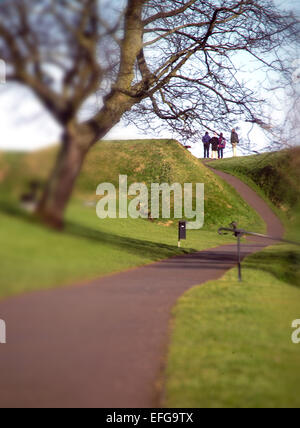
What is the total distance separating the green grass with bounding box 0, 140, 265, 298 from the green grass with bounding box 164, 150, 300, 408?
216 millimetres

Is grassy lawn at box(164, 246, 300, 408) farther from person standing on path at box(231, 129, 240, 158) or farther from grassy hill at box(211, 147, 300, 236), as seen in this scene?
person standing on path at box(231, 129, 240, 158)

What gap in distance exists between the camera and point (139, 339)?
1.69 meters

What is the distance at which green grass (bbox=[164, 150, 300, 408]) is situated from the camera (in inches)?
57.4

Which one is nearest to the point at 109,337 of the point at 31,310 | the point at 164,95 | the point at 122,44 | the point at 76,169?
the point at 31,310

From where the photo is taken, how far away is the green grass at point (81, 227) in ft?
2.95

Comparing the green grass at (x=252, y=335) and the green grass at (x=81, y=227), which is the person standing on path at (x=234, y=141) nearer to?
the green grass at (x=252, y=335)

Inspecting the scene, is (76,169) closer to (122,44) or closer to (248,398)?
(122,44)

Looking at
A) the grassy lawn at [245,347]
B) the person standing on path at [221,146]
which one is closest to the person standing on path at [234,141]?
the person standing on path at [221,146]

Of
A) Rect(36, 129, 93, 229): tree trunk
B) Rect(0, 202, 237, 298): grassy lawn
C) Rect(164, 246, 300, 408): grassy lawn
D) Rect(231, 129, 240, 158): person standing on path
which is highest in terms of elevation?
Rect(231, 129, 240, 158): person standing on path

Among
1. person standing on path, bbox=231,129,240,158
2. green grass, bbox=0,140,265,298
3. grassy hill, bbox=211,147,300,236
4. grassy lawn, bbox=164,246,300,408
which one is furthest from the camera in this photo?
person standing on path, bbox=231,129,240,158

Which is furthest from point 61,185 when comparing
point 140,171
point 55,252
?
point 140,171

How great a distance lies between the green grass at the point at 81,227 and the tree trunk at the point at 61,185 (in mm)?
20

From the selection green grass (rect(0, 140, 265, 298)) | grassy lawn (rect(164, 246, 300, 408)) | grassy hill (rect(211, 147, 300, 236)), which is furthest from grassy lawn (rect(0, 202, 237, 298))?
grassy hill (rect(211, 147, 300, 236))

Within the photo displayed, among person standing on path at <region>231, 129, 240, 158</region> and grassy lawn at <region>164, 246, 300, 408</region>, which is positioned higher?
person standing on path at <region>231, 129, 240, 158</region>
